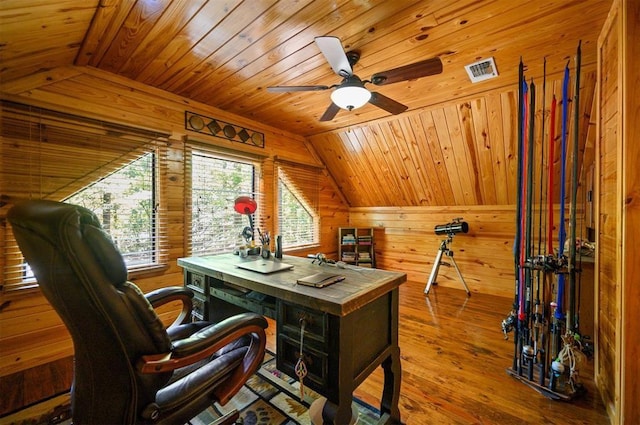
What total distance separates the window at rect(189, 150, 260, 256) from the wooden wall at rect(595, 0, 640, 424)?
3.19m

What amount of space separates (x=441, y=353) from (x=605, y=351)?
998 mm

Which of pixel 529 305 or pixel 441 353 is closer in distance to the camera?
pixel 529 305

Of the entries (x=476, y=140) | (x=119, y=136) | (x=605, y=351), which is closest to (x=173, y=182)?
(x=119, y=136)

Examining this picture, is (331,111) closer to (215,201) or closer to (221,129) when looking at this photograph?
(221,129)

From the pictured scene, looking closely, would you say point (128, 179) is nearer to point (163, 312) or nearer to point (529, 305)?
point (163, 312)

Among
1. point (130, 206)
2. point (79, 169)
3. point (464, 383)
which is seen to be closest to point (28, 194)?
point (79, 169)

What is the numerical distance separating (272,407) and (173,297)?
916 millimetres

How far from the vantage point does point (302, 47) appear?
197cm

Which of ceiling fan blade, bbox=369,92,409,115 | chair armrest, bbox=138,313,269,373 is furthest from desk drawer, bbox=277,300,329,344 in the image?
ceiling fan blade, bbox=369,92,409,115

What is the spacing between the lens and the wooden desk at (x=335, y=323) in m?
1.11

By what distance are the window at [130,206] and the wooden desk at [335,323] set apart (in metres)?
1.20

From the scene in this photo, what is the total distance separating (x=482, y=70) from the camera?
2.24 meters

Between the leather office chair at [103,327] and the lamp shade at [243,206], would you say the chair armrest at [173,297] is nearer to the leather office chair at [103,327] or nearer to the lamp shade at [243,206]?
the leather office chair at [103,327]

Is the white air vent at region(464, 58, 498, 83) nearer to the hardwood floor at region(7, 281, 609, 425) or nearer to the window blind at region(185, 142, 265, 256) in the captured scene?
the hardwood floor at region(7, 281, 609, 425)
